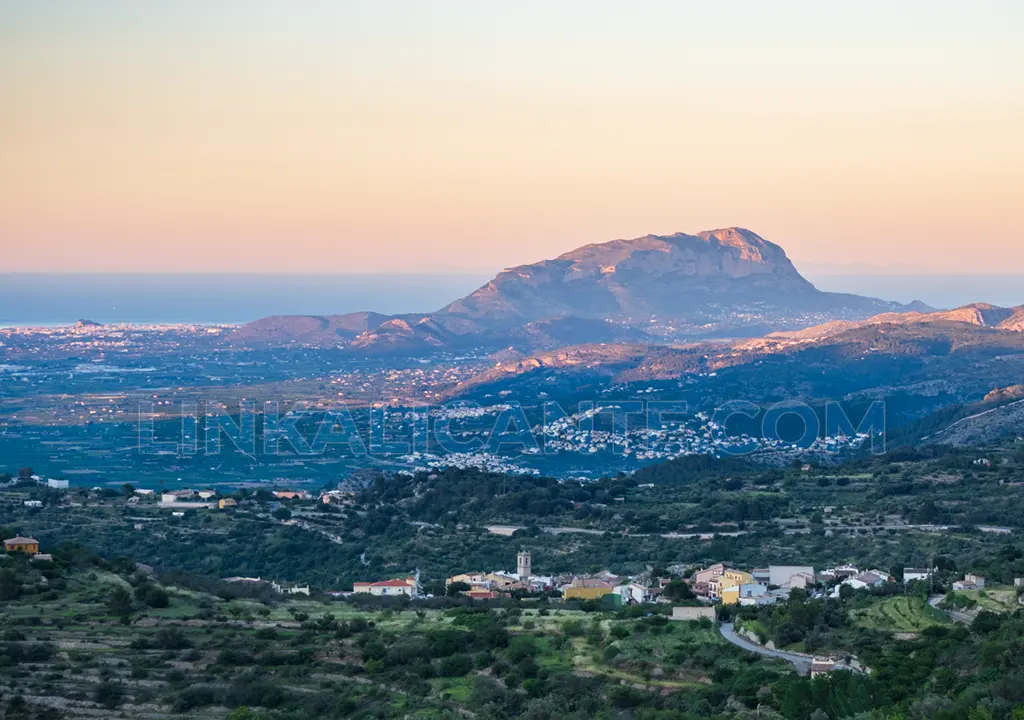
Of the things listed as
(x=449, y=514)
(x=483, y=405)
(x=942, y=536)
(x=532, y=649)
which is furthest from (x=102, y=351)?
(x=532, y=649)

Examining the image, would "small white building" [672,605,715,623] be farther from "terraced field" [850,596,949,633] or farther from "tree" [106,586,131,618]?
"tree" [106,586,131,618]

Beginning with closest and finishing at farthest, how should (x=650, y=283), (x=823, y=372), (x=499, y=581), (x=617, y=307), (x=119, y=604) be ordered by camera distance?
(x=119, y=604) < (x=499, y=581) < (x=823, y=372) < (x=617, y=307) < (x=650, y=283)

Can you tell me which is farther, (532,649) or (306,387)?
(306,387)

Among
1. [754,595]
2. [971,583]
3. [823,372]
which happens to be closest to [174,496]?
[754,595]

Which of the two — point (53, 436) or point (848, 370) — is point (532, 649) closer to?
point (53, 436)

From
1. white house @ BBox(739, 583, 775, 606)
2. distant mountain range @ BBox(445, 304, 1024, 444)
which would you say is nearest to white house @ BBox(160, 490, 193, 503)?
white house @ BBox(739, 583, 775, 606)

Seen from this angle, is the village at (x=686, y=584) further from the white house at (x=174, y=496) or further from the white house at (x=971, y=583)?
the white house at (x=174, y=496)

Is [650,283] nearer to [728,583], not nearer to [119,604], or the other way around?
[728,583]
